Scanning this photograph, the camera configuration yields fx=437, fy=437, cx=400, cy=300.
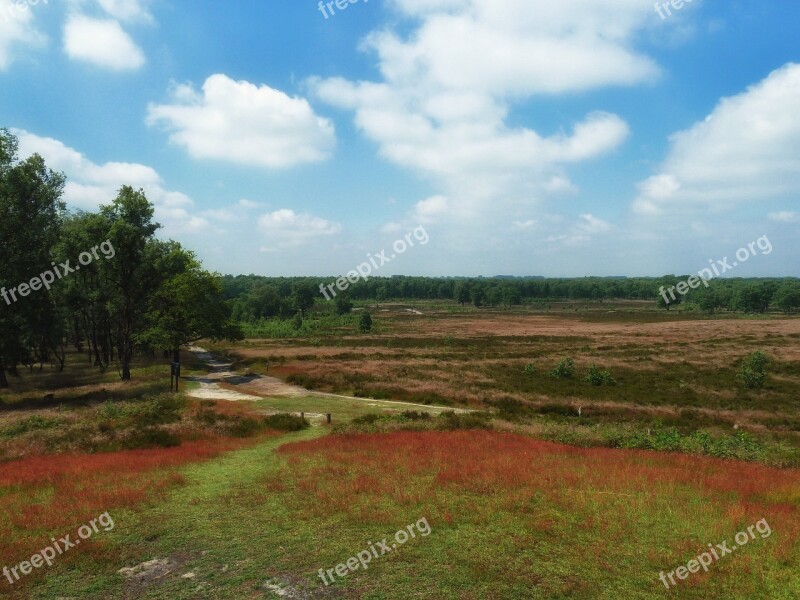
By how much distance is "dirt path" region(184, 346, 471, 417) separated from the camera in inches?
1355

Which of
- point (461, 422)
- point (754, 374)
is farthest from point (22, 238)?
point (754, 374)

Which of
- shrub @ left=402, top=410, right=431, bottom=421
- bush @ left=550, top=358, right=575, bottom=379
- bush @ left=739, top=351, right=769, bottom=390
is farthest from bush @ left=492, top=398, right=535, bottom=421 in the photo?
bush @ left=739, top=351, right=769, bottom=390

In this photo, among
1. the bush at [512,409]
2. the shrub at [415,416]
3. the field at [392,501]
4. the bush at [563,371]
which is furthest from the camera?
the bush at [563,371]

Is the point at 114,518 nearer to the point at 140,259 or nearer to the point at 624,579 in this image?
the point at 624,579

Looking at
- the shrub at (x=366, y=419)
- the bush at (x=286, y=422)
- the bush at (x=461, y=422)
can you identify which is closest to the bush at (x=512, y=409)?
the bush at (x=461, y=422)

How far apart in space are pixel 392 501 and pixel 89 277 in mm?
48749

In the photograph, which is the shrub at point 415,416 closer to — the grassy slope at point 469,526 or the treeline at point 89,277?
the grassy slope at point 469,526

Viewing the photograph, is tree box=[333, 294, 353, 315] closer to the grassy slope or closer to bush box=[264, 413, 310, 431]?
bush box=[264, 413, 310, 431]

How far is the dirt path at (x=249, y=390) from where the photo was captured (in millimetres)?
34406

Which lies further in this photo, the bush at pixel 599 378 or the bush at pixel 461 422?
the bush at pixel 599 378

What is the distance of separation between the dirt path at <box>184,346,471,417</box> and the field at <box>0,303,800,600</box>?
342 centimetres

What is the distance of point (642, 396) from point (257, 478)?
35990mm

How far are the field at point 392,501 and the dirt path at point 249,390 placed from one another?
3415 millimetres

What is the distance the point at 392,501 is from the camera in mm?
12906
